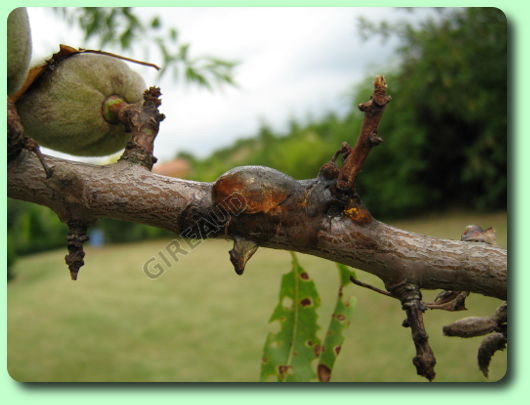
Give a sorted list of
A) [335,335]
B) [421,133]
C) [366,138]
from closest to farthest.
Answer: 1. [366,138]
2. [335,335]
3. [421,133]

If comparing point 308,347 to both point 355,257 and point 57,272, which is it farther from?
point 57,272

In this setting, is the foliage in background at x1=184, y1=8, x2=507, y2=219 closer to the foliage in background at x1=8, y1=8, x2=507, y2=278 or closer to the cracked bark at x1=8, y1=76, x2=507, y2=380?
the foliage in background at x1=8, y1=8, x2=507, y2=278

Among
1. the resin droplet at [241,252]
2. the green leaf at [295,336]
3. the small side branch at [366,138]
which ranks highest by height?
the small side branch at [366,138]

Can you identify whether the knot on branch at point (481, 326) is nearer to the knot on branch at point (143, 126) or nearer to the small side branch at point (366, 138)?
the small side branch at point (366, 138)

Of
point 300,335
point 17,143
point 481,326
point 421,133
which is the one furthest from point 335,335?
point 421,133

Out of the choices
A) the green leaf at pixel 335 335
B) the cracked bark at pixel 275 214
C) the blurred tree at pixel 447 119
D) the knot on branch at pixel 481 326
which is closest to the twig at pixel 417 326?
the cracked bark at pixel 275 214

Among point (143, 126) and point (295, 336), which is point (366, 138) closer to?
point (143, 126)
